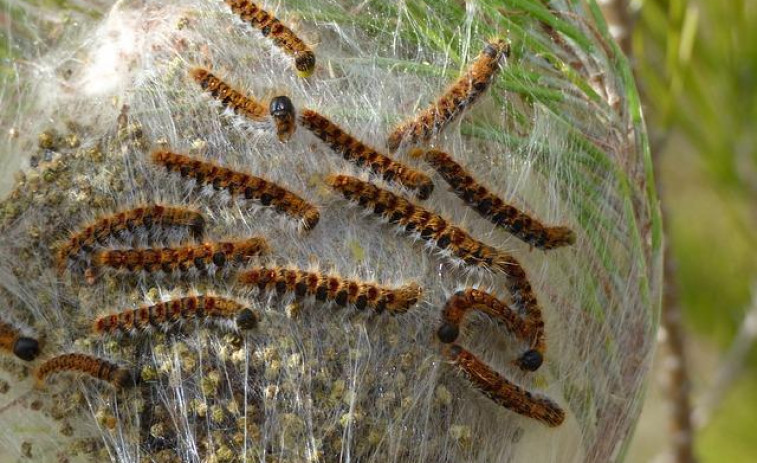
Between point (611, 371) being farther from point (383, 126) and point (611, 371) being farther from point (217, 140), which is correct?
point (217, 140)

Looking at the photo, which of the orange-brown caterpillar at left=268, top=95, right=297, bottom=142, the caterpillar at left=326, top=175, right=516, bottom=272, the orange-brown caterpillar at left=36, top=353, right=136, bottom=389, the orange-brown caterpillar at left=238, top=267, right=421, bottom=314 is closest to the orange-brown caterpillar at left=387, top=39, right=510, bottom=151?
the caterpillar at left=326, top=175, right=516, bottom=272

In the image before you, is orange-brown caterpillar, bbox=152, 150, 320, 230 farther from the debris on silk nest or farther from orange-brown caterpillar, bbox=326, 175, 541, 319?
orange-brown caterpillar, bbox=326, 175, 541, 319

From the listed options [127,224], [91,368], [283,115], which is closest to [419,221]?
[283,115]

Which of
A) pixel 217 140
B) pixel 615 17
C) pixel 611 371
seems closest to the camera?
pixel 217 140

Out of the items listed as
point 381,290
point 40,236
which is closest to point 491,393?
point 381,290

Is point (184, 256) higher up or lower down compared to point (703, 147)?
lower down

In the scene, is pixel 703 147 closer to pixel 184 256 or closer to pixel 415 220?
pixel 415 220

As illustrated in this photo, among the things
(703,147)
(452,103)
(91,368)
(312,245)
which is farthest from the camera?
(703,147)
